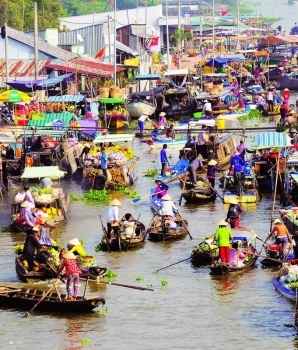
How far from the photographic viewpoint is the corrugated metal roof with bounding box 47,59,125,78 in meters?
56.1

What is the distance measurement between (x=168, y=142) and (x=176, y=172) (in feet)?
27.5

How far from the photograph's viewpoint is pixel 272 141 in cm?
3278

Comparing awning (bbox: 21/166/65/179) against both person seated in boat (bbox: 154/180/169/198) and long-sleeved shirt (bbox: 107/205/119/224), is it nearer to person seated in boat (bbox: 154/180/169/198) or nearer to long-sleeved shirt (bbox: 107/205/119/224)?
person seated in boat (bbox: 154/180/169/198)

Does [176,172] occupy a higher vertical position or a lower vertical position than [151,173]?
higher

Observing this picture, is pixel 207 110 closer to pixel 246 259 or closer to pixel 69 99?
pixel 69 99

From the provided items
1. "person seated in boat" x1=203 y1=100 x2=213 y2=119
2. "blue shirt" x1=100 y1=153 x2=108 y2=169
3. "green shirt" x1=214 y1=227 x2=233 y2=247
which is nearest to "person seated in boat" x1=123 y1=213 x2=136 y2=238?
"green shirt" x1=214 y1=227 x2=233 y2=247

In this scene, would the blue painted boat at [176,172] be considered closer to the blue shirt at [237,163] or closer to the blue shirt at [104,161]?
the blue shirt at [104,161]

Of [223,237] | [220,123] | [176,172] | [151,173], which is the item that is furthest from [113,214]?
[220,123]

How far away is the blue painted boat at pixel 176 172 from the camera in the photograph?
36031mm

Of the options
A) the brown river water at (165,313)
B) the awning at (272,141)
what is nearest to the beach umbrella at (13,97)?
the awning at (272,141)

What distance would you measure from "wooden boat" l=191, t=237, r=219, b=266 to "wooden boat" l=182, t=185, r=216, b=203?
7.68 metres

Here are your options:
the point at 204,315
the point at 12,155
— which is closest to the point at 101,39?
the point at 12,155

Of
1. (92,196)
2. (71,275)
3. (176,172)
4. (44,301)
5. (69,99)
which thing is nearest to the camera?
(71,275)

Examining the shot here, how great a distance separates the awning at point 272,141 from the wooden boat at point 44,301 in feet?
43.8
